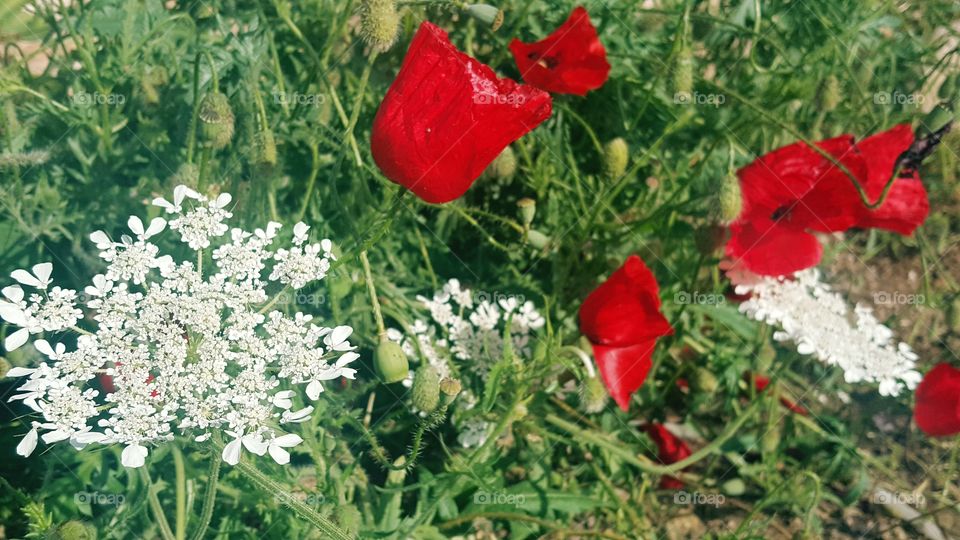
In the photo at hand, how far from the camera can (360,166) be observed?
145cm

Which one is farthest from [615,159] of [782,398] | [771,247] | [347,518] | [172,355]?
[172,355]

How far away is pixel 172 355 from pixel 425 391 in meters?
0.37

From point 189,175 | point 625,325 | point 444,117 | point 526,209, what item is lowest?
point 625,325

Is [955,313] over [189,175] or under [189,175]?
under

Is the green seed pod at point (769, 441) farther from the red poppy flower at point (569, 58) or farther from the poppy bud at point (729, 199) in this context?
the red poppy flower at point (569, 58)

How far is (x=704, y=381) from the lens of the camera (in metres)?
1.92

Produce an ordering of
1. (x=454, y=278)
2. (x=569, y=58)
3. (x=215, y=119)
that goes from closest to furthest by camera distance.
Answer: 1. (x=215, y=119)
2. (x=569, y=58)
3. (x=454, y=278)

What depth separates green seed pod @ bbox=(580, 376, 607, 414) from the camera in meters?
1.63

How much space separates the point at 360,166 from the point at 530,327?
19.1 inches

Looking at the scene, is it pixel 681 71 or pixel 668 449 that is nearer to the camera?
pixel 681 71

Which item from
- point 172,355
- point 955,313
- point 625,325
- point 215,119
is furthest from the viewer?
point 955,313

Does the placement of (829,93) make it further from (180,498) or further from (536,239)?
(180,498)

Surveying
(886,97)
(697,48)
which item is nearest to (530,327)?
(697,48)

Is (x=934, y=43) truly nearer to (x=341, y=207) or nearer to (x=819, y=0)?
(x=819, y=0)
